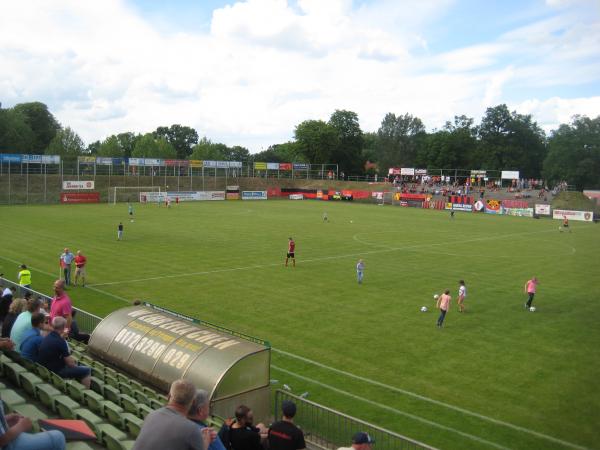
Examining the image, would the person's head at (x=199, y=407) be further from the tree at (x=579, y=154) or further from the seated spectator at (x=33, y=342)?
the tree at (x=579, y=154)

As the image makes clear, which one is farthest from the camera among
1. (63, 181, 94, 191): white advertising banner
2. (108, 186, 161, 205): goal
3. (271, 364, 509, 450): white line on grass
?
(108, 186, 161, 205): goal

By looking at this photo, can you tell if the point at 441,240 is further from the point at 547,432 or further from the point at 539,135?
the point at 539,135

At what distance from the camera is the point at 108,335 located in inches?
500

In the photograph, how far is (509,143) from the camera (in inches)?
4973

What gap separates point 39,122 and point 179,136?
55.5 metres

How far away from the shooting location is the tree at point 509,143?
124 m

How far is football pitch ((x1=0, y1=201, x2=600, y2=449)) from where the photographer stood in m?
13.5

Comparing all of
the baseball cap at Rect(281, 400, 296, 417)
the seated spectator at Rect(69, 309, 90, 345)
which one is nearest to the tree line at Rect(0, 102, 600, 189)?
the seated spectator at Rect(69, 309, 90, 345)

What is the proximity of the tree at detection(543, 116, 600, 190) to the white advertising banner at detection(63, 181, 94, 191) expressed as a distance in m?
90.2

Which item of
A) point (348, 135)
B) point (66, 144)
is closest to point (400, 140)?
point (348, 135)

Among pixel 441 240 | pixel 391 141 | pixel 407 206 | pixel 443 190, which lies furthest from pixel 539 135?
pixel 441 240

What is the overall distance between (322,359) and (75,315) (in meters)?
8.14

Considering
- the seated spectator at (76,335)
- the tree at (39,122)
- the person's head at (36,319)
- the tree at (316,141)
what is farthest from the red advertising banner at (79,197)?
the person's head at (36,319)

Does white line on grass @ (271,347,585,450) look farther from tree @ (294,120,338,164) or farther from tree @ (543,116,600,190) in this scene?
tree @ (294,120,338,164)
